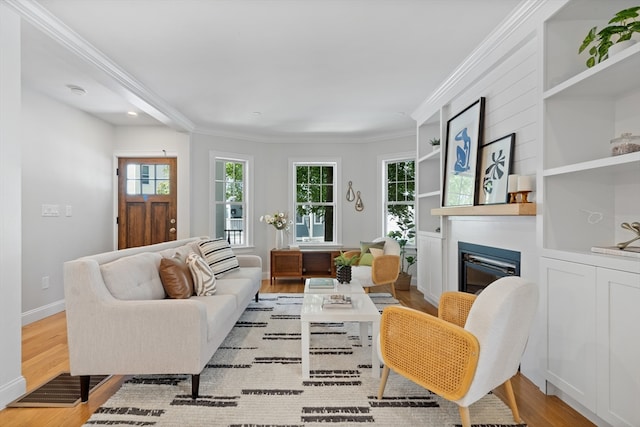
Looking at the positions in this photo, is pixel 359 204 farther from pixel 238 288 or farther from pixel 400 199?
pixel 238 288

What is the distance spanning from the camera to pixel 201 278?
9.50ft

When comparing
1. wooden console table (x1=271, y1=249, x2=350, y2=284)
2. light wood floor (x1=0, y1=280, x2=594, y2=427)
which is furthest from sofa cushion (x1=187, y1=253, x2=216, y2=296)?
wooden console table (x1=271, y1=249, x2=350, y2=284)

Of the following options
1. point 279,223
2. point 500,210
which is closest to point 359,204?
point 279,223

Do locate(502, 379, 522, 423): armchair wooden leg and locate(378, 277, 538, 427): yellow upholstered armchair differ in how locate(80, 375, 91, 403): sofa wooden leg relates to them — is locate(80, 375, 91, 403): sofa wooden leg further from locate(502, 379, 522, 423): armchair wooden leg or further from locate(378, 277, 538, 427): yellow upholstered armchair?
locate(502, 379, 522, 423): armchair wooden leg

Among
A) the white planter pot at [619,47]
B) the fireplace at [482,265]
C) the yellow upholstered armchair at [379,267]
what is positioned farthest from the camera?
the yellow upholstered armchair at [379,267]

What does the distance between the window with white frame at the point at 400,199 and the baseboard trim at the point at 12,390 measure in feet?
15.3

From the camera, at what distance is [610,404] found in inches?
66.5

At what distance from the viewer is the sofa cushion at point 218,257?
11.9 ft

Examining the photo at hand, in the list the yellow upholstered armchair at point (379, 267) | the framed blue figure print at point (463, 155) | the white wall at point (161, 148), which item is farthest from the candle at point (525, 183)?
the white wall at point (161, 148)

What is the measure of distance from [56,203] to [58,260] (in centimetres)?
68

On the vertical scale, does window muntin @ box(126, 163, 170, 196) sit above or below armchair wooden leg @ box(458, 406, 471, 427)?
above

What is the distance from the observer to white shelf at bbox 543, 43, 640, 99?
64.7 inches

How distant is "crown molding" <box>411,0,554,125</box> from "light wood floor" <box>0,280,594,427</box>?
2371 mm

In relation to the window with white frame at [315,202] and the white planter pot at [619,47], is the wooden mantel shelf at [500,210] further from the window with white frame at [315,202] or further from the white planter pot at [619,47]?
the window with white frame at [315,202]
